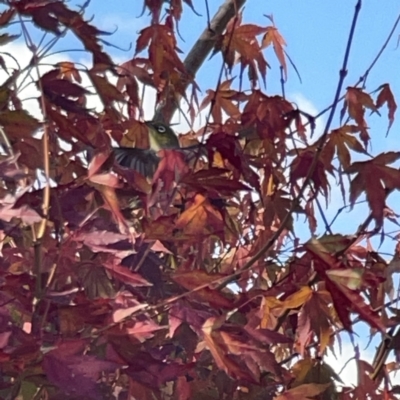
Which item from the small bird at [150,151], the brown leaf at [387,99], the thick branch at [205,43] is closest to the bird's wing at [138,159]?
the small bird at [150,151]

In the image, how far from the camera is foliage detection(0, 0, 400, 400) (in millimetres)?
795

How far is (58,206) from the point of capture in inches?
32.0

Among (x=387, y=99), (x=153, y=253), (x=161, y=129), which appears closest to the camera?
(x=153, y=253)

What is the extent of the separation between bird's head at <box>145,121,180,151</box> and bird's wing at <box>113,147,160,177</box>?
3 cm

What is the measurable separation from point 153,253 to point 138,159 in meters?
0.43

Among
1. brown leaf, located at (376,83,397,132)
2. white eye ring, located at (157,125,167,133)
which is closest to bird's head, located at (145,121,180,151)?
white eye ring, located at (157,125,167,133)

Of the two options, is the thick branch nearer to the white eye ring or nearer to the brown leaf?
the white eye ring

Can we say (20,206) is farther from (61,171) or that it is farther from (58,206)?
(61,171)

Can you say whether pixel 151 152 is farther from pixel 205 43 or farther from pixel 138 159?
pixel 205 43

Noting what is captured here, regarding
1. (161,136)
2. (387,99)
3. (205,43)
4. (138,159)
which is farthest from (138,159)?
(387,99)

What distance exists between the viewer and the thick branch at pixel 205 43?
57.4 inches

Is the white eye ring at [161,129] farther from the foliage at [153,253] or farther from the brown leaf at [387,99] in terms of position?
the brown leaf at [387,99]

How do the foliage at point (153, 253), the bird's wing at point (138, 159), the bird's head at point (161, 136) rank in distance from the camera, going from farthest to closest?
Result: the bird's head at point (161, 136)
the bird's wing at point (138, 159)
the foliage at point (153, 253)

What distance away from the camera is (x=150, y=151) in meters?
1.34
